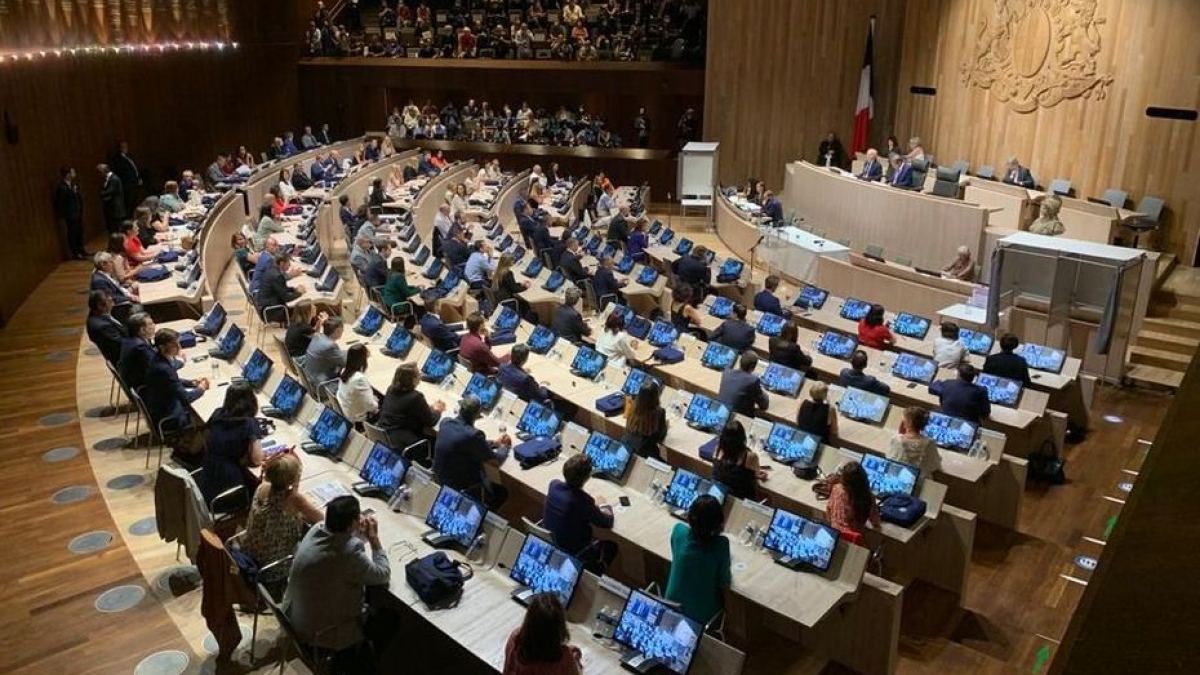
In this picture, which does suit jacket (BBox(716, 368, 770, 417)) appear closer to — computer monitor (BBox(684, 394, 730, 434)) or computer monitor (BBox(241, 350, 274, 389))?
computer monitor (BBox(684, 394, 730, 434))

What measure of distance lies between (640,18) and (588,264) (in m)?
13.9

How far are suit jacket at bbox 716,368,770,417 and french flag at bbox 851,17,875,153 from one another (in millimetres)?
14719

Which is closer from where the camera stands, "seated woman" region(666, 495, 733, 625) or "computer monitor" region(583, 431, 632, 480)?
"seated woman" region(666, 495, 733, 625)

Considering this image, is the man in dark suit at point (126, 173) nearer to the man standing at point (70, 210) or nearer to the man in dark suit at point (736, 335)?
A: the man standing at point (70, 210)

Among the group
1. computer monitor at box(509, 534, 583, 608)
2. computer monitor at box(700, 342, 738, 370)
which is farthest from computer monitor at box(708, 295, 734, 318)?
computer monitor at box(509, 534, 583, 608)

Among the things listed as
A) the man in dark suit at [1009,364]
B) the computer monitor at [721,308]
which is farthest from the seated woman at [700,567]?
the computer monitor at [721,308]

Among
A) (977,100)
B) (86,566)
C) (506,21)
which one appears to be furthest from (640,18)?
(86,566)

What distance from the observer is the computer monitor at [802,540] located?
6195mm

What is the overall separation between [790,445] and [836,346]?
131 inches

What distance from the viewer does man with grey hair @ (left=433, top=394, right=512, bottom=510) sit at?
7301 mm

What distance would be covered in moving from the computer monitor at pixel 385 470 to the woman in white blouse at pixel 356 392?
4.03ft

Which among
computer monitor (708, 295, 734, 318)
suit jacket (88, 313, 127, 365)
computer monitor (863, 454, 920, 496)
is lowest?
computer monitor (708, 295, 734, 318)

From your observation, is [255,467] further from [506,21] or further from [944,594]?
[506,21]

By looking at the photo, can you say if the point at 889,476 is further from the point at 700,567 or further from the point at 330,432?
the point at 330,432
